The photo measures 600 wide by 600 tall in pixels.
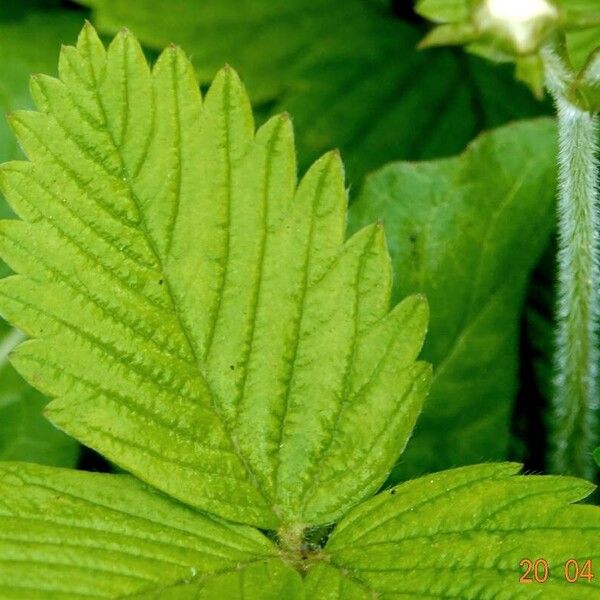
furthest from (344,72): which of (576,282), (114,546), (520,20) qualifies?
(114,546)

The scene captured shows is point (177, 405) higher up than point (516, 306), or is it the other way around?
point (516, 306)

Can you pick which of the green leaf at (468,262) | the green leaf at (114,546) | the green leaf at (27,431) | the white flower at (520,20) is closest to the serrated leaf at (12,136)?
the green leaf at (27,431)

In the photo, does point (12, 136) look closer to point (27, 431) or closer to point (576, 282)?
point (27, 431)

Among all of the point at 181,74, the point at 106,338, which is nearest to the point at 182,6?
the point at 181,74

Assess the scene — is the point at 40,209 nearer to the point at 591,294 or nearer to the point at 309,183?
the point at 309,183

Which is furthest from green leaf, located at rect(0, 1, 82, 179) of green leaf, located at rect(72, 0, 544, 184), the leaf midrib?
the leaf midrib
